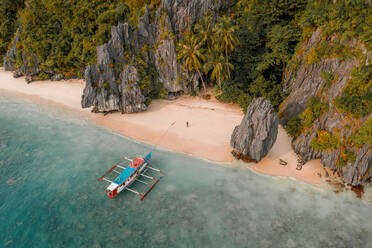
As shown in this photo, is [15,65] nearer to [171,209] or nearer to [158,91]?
[158,91]

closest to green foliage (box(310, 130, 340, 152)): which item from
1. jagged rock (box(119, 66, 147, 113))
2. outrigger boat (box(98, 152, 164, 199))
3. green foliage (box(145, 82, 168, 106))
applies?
outrigger boat (box(98, 152, 164, 199))

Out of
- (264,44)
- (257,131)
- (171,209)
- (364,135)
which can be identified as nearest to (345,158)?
(364,135)

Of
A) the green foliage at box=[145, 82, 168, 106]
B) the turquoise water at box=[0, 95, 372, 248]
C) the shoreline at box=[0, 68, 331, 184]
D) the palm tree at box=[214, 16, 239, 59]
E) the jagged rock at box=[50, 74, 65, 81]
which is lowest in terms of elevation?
the turquoise water at box=[0, 95, 372, 248]

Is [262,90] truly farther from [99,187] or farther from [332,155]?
[99,187]

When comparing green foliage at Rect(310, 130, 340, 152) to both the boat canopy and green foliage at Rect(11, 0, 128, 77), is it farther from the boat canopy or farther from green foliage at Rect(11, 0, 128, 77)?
green foliage at Rect(11, 0, 128, 77)

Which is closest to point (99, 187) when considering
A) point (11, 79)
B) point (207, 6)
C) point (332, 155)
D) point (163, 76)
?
point (163, 76)

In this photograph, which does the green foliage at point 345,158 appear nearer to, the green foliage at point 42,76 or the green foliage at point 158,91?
the green foliage at point 158,91
